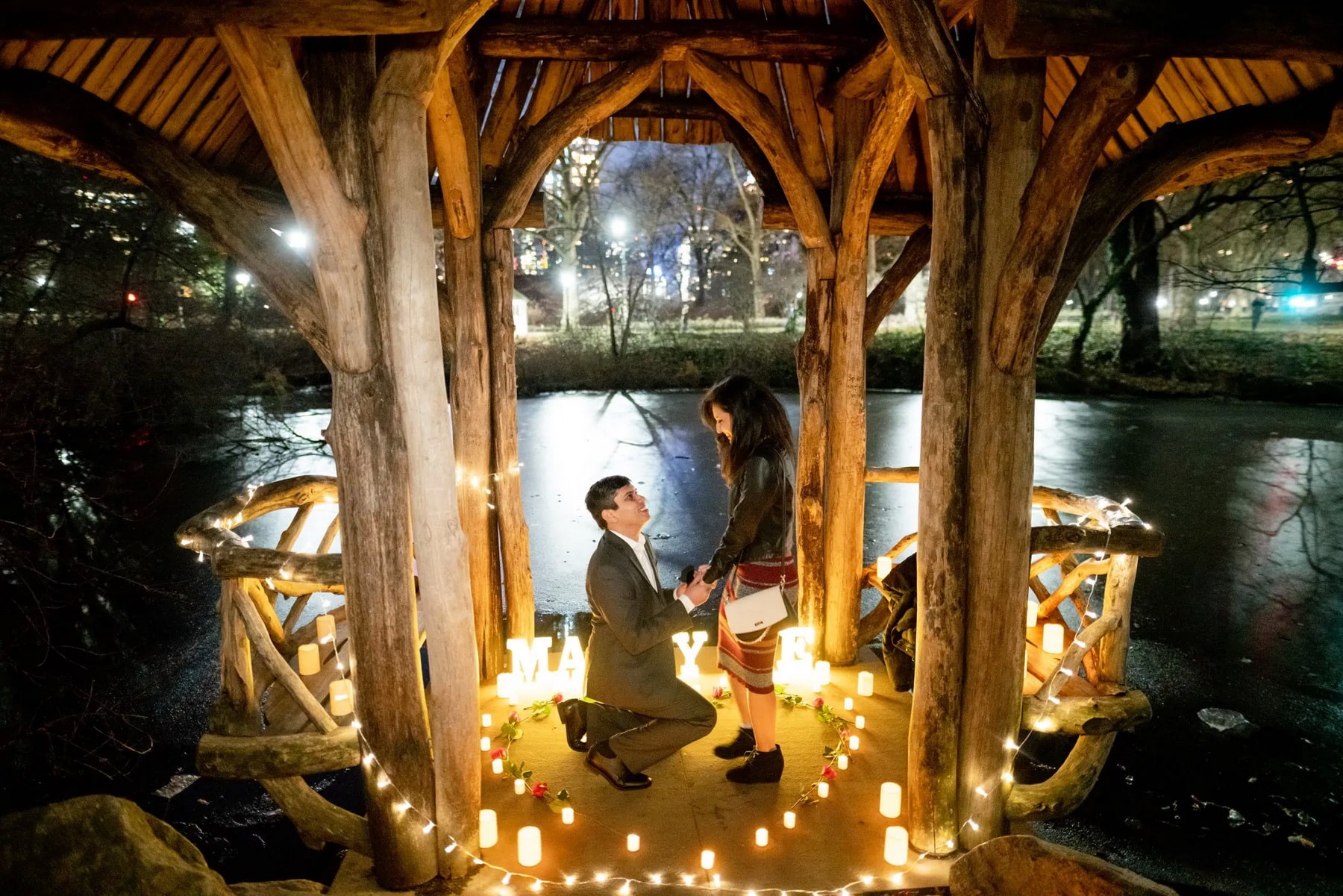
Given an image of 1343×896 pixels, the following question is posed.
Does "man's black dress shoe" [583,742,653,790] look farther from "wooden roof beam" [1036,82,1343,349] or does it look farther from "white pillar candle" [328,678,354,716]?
"wooden roof beam" [1036,82,1343,349]

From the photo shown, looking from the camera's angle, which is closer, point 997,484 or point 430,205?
point 997,484

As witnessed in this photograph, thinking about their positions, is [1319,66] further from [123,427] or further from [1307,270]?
[123,427]

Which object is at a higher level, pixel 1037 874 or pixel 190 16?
pixel 190 16

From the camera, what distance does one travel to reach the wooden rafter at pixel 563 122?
15.6 feet

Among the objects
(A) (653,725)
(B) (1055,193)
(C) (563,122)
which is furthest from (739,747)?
(C) (563,122)

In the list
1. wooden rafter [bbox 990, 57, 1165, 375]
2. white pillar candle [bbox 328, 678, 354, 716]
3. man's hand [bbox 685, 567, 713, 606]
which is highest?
wooden rafter [bbox 990, 57, 1165, 375]

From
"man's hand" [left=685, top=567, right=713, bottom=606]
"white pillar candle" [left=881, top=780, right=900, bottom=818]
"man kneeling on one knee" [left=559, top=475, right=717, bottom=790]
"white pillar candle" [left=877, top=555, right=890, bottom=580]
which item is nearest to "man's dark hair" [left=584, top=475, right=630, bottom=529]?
"man kneeling on one knee" [left=559, top=475, right=717, bottom=790]

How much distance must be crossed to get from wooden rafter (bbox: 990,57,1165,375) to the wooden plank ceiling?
1.10 metres

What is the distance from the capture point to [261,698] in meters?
3.90

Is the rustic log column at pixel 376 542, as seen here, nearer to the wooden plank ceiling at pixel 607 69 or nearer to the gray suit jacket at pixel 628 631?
the wooden plank ceiling at pixel 607 69

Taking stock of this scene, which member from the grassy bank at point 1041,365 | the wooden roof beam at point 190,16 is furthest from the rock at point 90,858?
the grassy bank at point 1041,365

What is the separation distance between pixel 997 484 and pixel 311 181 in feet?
9.43

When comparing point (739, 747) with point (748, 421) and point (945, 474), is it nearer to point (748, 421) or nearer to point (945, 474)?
point (748, 421)

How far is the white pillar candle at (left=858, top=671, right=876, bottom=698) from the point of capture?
5.16 m
